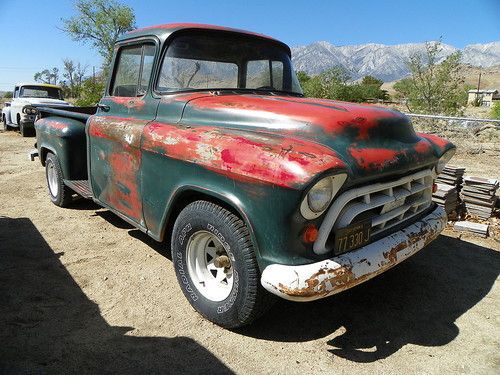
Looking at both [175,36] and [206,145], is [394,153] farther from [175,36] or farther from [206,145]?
[175,36]

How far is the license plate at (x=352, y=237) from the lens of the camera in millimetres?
2189

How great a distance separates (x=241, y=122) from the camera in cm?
265

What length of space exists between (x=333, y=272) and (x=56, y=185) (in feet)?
13.8

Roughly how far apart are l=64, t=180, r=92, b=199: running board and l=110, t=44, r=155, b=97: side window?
3.62 ft

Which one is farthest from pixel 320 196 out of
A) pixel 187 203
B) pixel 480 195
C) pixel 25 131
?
pixel 25 131

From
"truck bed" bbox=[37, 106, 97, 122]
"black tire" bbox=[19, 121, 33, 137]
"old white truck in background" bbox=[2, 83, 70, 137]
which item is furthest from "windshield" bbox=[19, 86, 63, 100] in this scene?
"truck bed" bbox=[37, 106, 97, 122]

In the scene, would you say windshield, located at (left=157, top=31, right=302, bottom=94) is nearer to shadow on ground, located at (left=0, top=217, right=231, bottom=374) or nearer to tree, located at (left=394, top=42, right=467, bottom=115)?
shadow on ground, located at (left=0, top=217, right=231, bottom=374)

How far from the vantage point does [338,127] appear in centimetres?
240

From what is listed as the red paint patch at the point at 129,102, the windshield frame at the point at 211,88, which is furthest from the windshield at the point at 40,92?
the windshield frame at the point at 211,88

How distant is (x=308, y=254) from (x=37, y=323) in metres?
1.86

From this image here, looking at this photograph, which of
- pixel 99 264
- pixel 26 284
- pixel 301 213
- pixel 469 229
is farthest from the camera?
pixel 469 229

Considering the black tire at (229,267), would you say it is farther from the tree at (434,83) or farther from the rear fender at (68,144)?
the tree at (434,83)

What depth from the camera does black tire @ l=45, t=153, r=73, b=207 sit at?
4805 millimetres

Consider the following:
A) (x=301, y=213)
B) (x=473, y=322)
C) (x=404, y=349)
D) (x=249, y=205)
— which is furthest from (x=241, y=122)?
(x=473, y=322)
